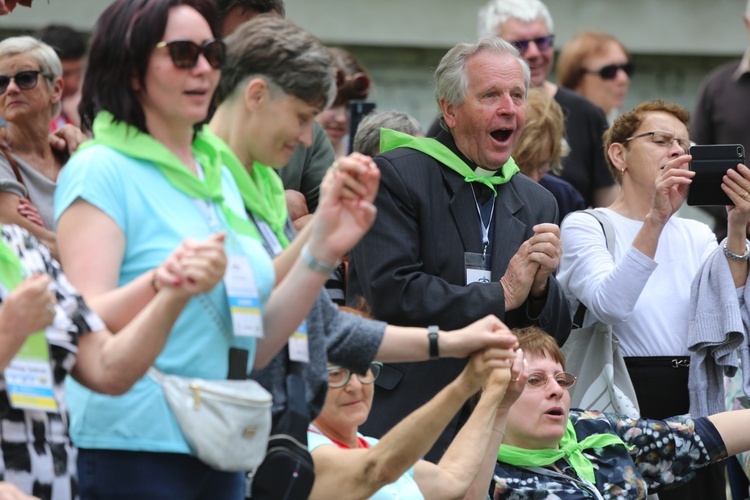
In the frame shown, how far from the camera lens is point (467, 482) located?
3.93 meters

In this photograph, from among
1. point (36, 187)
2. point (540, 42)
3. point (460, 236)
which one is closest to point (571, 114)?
point (540, 42)

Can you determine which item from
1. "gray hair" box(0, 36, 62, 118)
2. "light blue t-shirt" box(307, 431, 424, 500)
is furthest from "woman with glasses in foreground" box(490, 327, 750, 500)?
"gray hair" box(0, 36, 62, 118)

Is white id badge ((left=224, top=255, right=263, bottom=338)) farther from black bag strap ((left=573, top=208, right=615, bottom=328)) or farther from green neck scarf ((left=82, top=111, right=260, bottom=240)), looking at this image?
black bag strap ((left=573, top=208, right=615, bottom=328))

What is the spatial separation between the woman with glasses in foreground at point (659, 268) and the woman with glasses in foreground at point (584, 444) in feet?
0.98

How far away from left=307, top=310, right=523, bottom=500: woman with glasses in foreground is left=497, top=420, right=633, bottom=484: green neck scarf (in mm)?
419

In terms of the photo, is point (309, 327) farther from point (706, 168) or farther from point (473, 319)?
point (706, 168)

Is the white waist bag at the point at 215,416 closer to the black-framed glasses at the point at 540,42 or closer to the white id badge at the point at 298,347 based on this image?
the white id badge at the point at 298,347

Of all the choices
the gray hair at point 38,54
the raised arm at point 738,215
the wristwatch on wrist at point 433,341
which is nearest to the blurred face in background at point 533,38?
the raised arm at point 738,215

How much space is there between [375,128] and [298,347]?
97.7 inches

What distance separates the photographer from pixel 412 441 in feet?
11.7

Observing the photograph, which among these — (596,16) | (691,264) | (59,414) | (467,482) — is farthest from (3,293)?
(596,16)

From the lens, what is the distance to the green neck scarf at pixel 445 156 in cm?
477

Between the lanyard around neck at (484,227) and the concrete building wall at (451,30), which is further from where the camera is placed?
the concrete building wall at (451,30)

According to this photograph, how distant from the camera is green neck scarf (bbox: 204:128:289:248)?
128 inches
